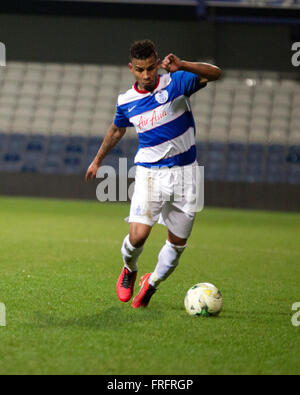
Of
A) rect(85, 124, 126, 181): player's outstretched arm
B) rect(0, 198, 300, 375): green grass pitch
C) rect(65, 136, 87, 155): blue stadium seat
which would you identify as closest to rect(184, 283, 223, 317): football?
rect(0, 198, 300, 375): green grass pitch

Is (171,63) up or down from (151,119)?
up

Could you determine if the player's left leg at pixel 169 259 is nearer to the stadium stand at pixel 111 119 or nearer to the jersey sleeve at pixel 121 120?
the jersey sleeve at pixel 121 120

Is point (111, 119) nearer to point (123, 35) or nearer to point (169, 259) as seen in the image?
point (123, 35)

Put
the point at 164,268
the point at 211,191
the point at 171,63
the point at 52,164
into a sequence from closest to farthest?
the point at 171,63 < the point at 164,268 < the point at 211,191 < the point at 52,164

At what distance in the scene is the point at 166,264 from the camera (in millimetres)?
5242

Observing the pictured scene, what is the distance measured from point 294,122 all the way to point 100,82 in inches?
232

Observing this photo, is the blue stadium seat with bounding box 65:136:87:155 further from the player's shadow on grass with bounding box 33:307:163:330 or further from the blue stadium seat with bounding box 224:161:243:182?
the player's shadow on grass with bounding box 33:307:163:330

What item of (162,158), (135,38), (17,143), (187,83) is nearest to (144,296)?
(162,158)

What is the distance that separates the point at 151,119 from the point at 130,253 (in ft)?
3.41

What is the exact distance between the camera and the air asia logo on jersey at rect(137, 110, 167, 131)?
16.6ft

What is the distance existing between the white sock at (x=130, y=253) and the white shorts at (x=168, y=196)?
0.20 m

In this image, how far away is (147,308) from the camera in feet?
17.4

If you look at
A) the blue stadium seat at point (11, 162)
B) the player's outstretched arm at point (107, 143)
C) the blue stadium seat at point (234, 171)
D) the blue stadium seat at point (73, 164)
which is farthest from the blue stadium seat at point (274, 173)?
the player's outstretched arm at point (107, 143)

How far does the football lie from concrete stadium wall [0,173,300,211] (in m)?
12.2
